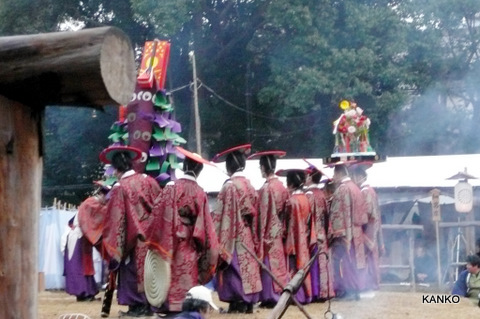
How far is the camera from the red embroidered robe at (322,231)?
13234 mm

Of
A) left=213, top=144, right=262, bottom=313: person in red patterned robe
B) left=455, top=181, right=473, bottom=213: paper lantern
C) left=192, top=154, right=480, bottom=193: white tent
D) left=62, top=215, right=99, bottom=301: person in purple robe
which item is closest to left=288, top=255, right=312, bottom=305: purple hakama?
A: left=213, top=144, right=262, bottom=313: person in red patterned robe

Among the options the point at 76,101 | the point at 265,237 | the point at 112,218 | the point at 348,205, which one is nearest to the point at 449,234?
the point at 348,205

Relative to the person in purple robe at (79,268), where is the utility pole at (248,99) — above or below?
above

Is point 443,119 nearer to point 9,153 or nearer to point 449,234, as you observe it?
point 449,234

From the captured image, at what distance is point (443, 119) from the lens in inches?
1133

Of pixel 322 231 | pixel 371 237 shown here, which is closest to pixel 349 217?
pixel 322 231

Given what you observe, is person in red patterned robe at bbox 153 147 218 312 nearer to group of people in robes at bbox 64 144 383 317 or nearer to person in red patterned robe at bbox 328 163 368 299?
group of people in robes at bbox 64 144 383 317

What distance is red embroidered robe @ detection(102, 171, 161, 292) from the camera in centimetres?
1050

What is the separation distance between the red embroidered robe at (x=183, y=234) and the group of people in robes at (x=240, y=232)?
10 mm

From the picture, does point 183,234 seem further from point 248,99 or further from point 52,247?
point 248,99

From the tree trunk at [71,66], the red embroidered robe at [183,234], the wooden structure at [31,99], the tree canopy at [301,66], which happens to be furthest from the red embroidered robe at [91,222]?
the tree canopy at [301,66]

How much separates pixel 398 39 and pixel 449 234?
849 cm

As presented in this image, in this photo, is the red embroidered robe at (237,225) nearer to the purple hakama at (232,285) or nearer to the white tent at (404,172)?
the purple hakama at (232,285)

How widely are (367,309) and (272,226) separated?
1633 mm
